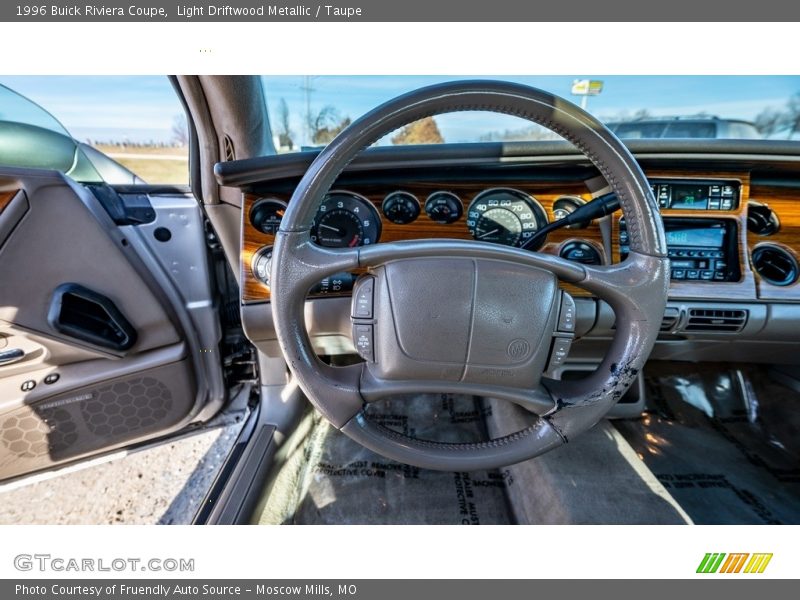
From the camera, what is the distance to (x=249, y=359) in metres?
1.84

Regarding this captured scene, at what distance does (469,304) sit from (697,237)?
93 centimetres

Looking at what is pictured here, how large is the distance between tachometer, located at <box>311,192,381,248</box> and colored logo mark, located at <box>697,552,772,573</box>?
48.5 inches

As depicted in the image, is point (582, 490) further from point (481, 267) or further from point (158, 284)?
point (158, 284)

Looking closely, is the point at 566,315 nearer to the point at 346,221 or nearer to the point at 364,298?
the point at 364,298

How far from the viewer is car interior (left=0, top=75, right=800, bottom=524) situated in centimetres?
80

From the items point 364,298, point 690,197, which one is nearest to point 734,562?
point 690,197

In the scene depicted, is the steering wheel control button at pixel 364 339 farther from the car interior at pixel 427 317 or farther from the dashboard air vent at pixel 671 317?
the dashboard air vent at pixel 671 317

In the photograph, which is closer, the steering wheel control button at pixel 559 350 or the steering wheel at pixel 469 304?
the steering wheel at pixel 469 304

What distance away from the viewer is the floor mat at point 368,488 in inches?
51.3

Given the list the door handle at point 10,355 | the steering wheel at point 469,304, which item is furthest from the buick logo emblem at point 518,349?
the door handle at point 10,355

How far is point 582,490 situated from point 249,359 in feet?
4.90

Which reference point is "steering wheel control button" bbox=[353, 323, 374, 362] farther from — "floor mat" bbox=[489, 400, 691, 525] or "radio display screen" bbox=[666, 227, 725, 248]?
"radio display screen" bbox=[666, 227, 725, 248]

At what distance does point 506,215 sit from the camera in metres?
1.17

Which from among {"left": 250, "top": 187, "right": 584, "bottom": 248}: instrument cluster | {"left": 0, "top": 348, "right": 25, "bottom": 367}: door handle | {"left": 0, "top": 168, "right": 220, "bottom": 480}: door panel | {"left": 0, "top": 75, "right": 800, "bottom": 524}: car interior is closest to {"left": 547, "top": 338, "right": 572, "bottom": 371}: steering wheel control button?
{"left": 0, "top": 75, "right": 800, "bottom": 524}: car interior
